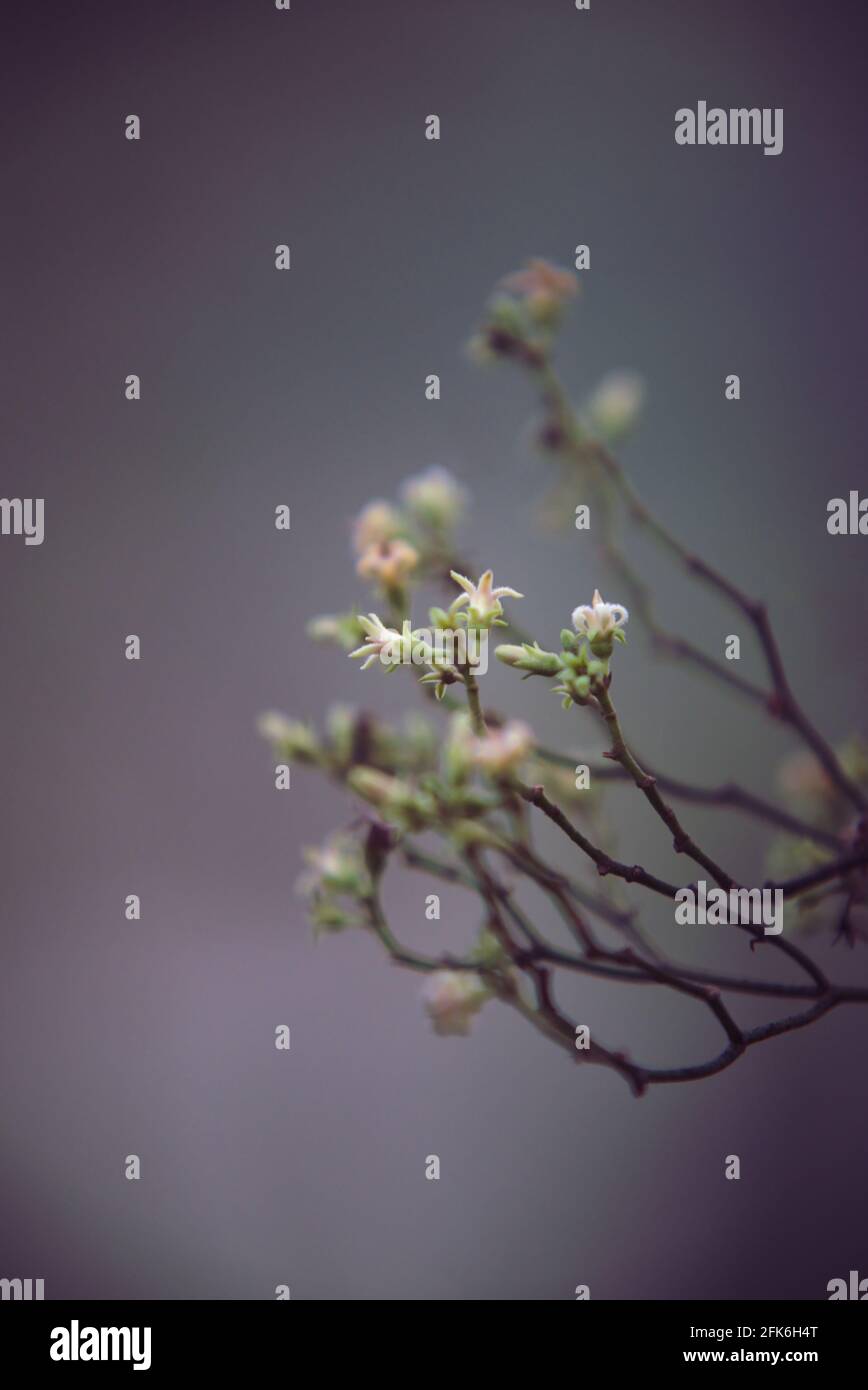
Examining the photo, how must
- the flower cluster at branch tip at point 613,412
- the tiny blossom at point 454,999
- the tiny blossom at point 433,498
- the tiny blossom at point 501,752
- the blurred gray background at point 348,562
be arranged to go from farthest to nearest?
the blurred gray background at point 348,562 → the flower cluster at branch tip at point 613,412 → the tiny blossom at point 433,498 → the tiny blossom at point 454,999 → the tiny blossom at point 501,752

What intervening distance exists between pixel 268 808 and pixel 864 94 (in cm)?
115

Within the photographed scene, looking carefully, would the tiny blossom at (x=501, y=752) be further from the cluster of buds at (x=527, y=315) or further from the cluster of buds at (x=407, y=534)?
the cluster of buds at (x=527, y=315)

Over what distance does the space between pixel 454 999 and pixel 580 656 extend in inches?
7.9

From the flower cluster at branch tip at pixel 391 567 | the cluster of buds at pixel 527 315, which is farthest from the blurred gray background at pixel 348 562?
the flower cluster at branch tip at pixel 391 567

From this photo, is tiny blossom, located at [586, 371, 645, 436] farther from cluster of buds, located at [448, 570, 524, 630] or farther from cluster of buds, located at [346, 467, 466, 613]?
cluster of buds, located at [448, 570, 524, 630]

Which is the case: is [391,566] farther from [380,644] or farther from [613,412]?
[613,412]

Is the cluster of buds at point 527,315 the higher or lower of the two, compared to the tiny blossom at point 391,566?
higher

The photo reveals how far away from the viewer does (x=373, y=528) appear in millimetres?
585

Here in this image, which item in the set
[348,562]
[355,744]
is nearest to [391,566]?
[355,744]

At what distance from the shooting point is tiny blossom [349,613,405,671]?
440 millimetres

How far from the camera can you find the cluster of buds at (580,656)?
430 millimetres

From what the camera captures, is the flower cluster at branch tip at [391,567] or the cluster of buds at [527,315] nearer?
the flower cluster at branch tip at [391,567]

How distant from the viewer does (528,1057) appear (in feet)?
4.27

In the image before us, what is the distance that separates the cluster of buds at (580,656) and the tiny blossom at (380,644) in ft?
0.15
